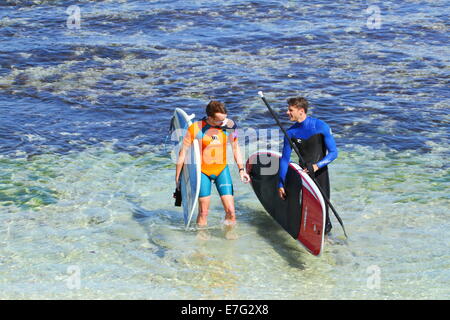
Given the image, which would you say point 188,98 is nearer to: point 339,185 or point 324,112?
point 324,112

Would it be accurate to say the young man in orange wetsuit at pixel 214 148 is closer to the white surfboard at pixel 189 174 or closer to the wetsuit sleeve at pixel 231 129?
the wetsuit sleeve at pixel 231 129

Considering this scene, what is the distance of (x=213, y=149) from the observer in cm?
883

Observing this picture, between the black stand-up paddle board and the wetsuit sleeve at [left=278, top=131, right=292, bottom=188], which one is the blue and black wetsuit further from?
the black stand-up paddle board

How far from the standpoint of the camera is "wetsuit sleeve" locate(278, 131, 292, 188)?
28.3ft

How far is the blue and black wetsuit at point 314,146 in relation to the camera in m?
8.55

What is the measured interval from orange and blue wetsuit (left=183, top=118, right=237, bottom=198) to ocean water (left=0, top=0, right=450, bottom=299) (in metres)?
0.94

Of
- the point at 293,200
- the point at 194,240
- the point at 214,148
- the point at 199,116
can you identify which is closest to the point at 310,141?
the point at 293,200

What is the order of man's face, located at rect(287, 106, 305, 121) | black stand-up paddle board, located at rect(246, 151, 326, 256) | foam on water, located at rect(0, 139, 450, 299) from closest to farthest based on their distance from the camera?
foam on water, located at rect(0, 139, 450, 299) < black stand-up paddle board, located at rect(246, 151, 326, 256) < man's face, located at rect(287, 106, 305, 121)

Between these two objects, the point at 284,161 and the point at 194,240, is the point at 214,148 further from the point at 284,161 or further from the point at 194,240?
the point at 194,240

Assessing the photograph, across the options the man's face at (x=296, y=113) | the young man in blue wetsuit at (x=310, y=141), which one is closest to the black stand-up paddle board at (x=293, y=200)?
the young man in blue wetsuit at (x=310, y=141)

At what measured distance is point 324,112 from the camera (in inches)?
619

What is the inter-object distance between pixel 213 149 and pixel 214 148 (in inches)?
0.8

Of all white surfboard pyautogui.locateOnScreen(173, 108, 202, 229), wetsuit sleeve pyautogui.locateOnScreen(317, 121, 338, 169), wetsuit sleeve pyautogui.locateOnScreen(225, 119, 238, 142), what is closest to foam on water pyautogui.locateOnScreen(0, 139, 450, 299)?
white surfboard pyautogui.locateOnScreen(173, 108, 202, 229)

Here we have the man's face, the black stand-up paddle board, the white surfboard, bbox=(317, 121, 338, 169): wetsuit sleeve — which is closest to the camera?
the black stand-up paddle board
